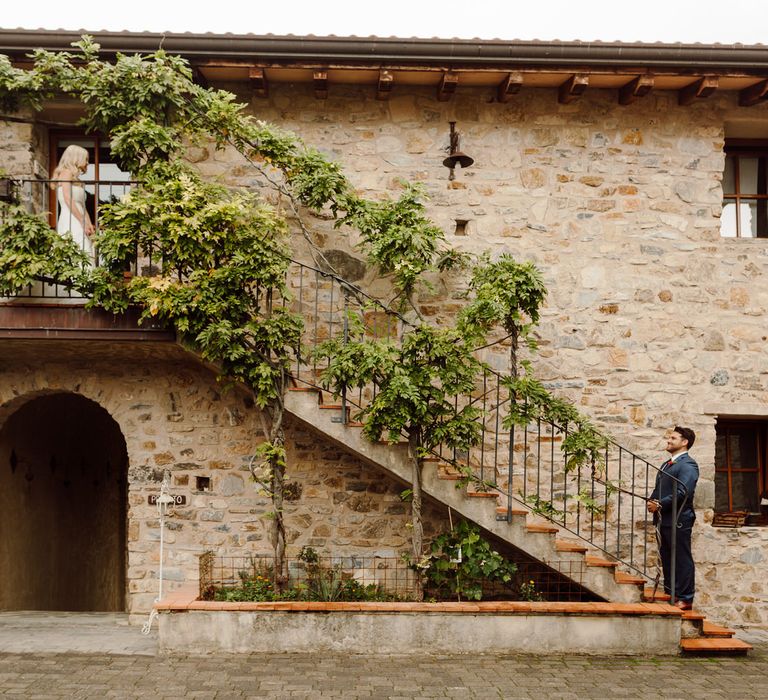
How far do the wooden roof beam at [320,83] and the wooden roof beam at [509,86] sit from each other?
5.89 ft

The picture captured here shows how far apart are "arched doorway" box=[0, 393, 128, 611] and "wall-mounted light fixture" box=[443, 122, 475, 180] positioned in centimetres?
517

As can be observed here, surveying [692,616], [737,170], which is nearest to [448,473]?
[692,616]

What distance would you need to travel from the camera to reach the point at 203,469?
649cm

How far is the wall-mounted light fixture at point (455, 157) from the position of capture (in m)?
6.48

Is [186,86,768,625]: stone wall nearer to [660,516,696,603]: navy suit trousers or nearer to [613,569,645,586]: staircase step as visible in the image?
[660,516,696,603]: navy suit trousers

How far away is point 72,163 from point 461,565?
16.7 feet

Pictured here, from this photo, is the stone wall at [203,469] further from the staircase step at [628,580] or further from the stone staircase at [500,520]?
the staircase step at [628,580]

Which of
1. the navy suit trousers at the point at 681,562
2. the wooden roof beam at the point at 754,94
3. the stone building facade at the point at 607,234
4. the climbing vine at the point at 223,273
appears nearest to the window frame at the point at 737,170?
the stone building facade at the point at 607,234

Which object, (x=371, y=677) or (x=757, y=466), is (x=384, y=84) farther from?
(x=757, y=466)

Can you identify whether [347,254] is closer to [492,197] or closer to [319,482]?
[492,197]

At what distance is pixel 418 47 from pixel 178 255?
3.04 meters

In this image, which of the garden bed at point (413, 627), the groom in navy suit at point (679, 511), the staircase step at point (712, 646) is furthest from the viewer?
the groom in navy suit at point (679, 511)

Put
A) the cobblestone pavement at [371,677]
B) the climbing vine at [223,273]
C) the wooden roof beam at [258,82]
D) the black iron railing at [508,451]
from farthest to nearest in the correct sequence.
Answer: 1. the black iron railing at [508,451]
2. the wooden roof beam at [258,82]
3. the climbing vine at [223,273]
4. the cobblestone pavement at [371,677]

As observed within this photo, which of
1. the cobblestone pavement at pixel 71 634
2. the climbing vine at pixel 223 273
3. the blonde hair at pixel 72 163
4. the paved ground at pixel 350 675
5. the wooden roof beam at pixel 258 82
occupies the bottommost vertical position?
the cobblestone pavement at pixel 71 634
